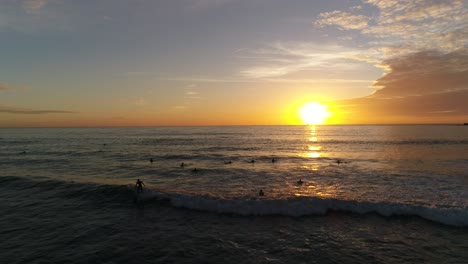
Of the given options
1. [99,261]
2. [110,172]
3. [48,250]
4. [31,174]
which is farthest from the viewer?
[110,172]

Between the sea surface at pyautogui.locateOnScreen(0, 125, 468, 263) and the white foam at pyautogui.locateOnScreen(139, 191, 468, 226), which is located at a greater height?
the white foam at pyautogui.locateOnScreen(139, 191, 468, 226)

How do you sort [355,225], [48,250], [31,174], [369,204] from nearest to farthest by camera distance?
[48,250] < [355,225] < [369,204] < [31,174]

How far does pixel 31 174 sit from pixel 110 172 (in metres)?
8.86

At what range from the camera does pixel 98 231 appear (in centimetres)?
1549

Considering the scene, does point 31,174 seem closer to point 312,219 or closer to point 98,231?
point 98,231

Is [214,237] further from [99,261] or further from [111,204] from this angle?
[111,204]

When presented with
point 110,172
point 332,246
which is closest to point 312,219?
point 332,246

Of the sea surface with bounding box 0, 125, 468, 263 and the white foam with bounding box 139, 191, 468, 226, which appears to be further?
the white foam with bounding box 139, 191, 468, 226

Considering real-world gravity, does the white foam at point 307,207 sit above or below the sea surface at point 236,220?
above

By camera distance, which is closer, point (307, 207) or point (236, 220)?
point (236, 220)

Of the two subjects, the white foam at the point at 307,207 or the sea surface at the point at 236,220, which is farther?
the white foam at the point at 307,207

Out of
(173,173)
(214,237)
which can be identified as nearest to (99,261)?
(214,237)

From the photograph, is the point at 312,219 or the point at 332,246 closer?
the point at 332,246

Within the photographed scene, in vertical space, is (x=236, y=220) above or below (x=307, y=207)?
below
